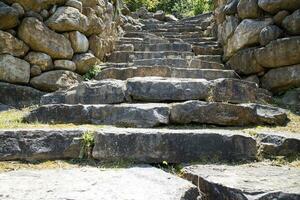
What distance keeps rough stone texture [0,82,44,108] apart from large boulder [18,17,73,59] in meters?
0.64

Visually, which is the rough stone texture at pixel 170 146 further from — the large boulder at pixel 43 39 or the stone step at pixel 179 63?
the stone step at pixel 179 63

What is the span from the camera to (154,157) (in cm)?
Answer: 304

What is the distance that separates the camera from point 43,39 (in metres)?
5.28

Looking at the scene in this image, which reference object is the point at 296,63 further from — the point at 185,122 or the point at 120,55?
the point at 120,55

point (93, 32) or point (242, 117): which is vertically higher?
point (93, 32)

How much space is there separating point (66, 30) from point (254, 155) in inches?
146

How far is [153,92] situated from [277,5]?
9.07 ft

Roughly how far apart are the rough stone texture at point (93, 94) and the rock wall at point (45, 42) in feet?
3.49

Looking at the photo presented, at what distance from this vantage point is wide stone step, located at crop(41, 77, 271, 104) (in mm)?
4090

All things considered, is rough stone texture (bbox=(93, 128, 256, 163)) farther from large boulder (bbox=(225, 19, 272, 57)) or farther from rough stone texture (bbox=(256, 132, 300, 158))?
large boulder (bbox=(225, 19, 272, 57))

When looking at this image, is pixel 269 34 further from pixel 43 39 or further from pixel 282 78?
pixel 43 39

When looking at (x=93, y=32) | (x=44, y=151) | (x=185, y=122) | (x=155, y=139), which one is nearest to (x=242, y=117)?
(x=185, y=122)

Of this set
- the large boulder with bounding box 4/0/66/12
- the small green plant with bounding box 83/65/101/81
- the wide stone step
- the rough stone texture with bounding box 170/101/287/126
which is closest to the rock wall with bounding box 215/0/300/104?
the wide stone step

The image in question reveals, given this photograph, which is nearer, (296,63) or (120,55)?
(296,63)
